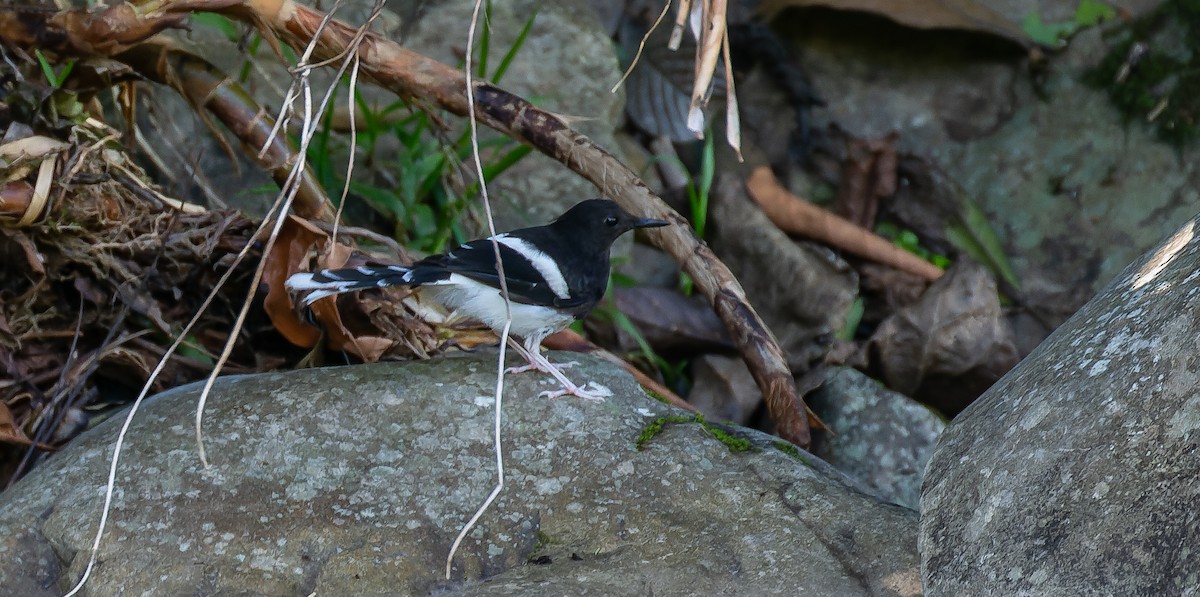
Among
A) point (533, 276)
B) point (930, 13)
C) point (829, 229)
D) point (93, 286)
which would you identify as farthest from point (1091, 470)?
point (930, 13)

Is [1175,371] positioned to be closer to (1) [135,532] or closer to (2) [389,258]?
(1) [135,532]

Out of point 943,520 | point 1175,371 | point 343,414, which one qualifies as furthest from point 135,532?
point 1175,371

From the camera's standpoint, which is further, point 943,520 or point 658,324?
point 658,324

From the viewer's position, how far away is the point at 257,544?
270cm

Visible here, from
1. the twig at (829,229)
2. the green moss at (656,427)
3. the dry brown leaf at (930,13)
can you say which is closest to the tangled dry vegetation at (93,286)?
the green moss at (656,427)

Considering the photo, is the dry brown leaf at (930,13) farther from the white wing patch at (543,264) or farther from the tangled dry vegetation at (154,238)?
the white wing patch at (543,264)

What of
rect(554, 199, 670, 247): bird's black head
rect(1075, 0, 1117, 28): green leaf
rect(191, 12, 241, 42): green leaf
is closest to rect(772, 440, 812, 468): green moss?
rect(554, 199, 670, 247): bird's black head

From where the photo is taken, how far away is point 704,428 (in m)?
3.34

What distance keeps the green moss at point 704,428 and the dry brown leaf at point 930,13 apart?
2.94 m

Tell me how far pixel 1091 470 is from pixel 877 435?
78.3 inches

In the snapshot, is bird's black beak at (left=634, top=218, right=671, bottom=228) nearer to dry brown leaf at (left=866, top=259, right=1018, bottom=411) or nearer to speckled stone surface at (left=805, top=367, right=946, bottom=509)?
speckled stone surface at (left=805, top=367, right=946, bottom=509)

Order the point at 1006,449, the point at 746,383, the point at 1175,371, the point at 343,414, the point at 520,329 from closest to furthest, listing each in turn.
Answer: the point at 1175,371, the point at 1006,449, the point at 343,414, the point at 520,329, the point at 746,383

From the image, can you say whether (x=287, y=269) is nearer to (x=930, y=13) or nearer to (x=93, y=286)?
(x=93, y=286)

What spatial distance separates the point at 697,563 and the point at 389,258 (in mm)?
1789
